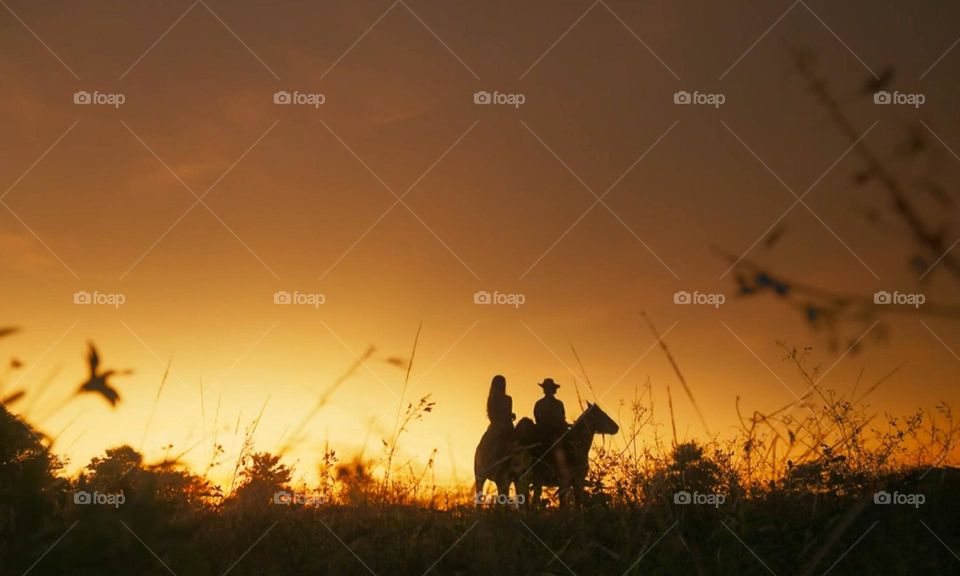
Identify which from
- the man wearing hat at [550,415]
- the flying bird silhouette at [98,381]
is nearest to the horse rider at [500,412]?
the man wearing hat at [550,415]

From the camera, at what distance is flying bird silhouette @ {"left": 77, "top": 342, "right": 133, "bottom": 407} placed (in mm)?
1775

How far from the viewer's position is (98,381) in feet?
5.90

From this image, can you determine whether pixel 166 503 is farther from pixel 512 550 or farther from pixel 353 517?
pixel 353 517

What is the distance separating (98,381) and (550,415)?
11765 mm

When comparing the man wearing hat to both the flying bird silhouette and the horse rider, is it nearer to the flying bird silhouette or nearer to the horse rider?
the horse rider

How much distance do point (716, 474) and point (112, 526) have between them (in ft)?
20.6

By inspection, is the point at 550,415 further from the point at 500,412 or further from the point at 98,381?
the point at 98,381

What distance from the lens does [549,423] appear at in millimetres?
13219

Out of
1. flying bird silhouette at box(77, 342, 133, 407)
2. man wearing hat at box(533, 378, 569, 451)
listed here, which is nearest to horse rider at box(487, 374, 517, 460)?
man wearing hat at box(533, 378, 569, 451)

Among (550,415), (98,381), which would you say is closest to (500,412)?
(550,415)

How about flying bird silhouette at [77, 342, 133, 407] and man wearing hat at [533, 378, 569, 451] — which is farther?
man wearing hat at [533, 378, 569, 451]

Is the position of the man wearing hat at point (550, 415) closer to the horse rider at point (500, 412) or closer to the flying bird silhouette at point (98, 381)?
the horse rider at point (500, 412)

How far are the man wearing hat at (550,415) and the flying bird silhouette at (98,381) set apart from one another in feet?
37.0

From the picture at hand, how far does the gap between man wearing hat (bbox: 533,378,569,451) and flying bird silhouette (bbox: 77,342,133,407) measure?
37.0 feet
